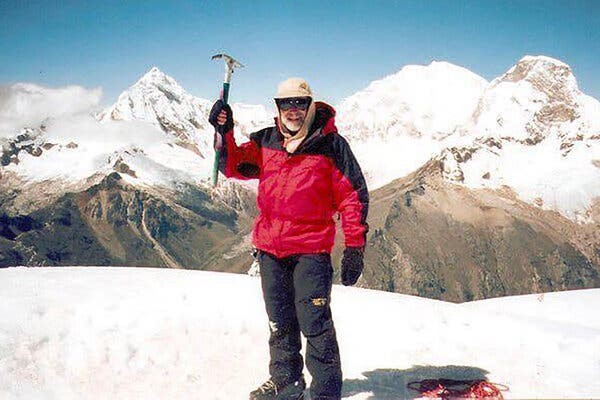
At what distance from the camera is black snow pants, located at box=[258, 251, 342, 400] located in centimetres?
671

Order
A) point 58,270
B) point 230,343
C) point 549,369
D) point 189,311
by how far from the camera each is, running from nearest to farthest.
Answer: point 549,369 < point 230,343 < point 189,311 < point 58,270

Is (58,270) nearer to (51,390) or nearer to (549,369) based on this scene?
(51,390)

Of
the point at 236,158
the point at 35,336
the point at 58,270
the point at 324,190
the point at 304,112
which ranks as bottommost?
the point at 35,336

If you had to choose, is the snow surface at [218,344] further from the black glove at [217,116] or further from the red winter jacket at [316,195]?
the black glove at [217,116]

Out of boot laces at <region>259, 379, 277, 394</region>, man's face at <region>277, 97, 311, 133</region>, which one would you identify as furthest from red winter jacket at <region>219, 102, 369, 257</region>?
boot laces at <region>259, 379, 277, 394</region>

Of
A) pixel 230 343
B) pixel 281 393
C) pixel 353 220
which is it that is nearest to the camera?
pixel 353 220

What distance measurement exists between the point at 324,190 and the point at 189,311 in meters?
4.53

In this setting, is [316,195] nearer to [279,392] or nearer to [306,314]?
[306,314]

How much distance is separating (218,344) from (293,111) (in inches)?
183

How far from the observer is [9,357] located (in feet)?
24.9

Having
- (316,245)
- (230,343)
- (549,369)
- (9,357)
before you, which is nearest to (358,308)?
(230,343)

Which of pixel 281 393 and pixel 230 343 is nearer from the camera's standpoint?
pixel 281 393

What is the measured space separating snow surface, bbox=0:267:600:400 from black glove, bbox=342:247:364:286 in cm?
201

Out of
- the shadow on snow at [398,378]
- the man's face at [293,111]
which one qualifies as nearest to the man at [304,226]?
the man's face at [293,111]
